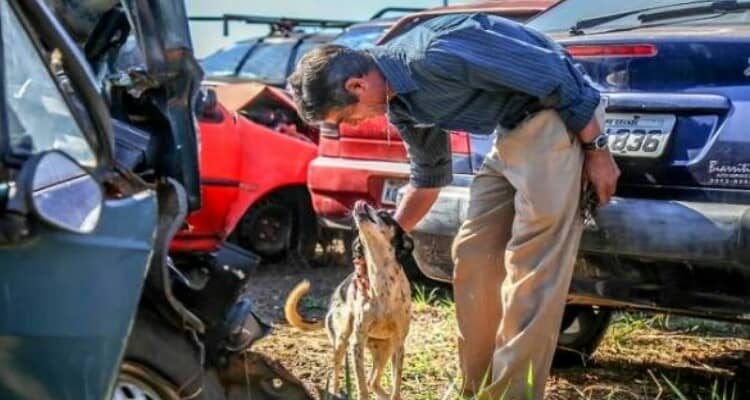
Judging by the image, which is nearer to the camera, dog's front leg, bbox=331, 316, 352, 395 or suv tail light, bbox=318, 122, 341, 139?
dog's front leg, bbox=331, 316, 352, 395

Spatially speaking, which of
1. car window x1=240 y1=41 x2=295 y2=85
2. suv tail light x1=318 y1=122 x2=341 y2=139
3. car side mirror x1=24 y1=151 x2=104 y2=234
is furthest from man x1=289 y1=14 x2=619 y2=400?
car window x1=240 y1=41 x2=295 y2=85

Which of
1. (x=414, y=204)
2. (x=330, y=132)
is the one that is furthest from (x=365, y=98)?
(x=330, y=132)

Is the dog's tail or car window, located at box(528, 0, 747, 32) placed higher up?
car window, located at box(528, 0, 747, 32)

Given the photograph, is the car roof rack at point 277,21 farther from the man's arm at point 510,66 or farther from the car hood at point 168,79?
the car hood at point 168,79

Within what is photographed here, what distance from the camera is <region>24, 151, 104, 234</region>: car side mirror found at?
2324 millimetres

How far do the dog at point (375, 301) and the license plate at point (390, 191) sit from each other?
1.66 m

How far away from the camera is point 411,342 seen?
18.9 ft

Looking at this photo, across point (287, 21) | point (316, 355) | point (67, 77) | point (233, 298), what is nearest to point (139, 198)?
point (67, 77)

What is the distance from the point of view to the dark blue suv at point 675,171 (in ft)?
12.8

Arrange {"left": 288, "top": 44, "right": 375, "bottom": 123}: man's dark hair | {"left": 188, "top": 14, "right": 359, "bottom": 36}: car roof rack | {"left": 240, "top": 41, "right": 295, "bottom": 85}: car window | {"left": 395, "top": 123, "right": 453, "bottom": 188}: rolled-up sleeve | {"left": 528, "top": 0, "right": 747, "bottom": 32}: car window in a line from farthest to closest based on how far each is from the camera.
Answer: {"left": 188, "top": 14, "right": 359, "bottom": 36}: car roof rack, {"left": 240, "top": 41, "right": 295, "bottom": 85}: car window, {"left": 528, "top": 0, "right": 747, "bottom": 32}: car window, {"left": 395, "top": 123, "right": 453, "bottom": 188}: rolled-up sleeve, {"left": 288, "top": 44, "right": 375, "bottom": 123}: man's dark hair

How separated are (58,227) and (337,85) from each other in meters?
1.50

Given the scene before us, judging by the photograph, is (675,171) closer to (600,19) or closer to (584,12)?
(600,19)

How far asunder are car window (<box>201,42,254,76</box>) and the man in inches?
286

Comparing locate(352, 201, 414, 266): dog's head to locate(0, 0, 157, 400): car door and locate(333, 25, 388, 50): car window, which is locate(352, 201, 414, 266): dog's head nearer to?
locate(0, 0, 157, 400): car door
